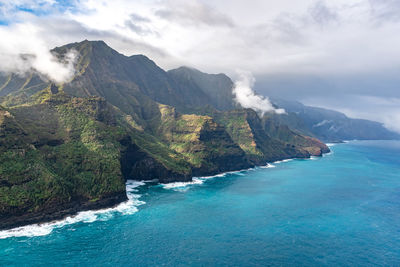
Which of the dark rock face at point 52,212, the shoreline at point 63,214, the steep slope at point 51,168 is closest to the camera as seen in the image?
the dark rock face at point 52,212

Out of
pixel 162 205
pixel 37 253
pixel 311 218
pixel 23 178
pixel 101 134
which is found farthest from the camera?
pixel 101 134

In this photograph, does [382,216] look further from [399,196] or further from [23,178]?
[23,178]

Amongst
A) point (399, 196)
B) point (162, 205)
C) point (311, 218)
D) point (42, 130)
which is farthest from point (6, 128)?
point (399, 196)

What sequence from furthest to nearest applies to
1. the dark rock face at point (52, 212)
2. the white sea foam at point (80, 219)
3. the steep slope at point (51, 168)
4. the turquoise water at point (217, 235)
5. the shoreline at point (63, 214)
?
the steep slope at point (51, 168)
the shoreline at point (63, 214)
the dark rock face at point (52, 212)
the white sea foam at point (80, 219)
the turquoise water at point (217, 235)

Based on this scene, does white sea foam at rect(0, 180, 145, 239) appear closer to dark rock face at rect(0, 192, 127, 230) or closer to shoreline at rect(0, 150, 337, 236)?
shoreline at rect(0, 150, 337, 236)

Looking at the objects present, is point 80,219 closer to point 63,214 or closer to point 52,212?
point 63,214

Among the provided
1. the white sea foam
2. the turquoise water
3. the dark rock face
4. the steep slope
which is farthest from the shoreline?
the turquoise water

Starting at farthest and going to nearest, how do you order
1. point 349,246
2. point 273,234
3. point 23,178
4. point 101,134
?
1. point 101,134
2. point 23,178
3. point 273,234
4. point 349,246

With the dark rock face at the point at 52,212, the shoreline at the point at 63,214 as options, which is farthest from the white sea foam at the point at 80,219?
the dark rock face at the point at 52,212

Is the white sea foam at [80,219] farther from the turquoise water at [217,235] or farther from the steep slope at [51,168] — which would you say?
the steep slope at [51,168]
